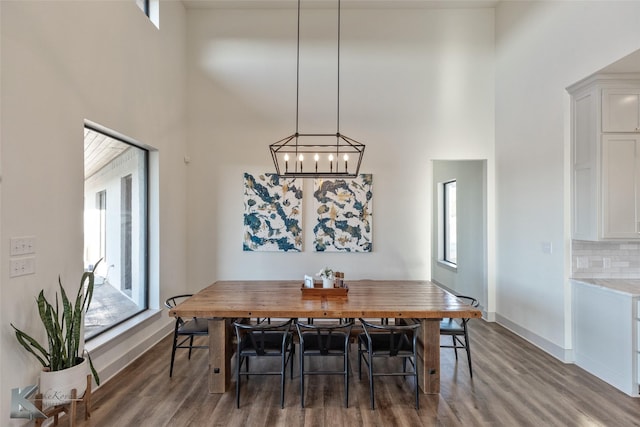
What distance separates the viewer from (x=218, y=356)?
2.99 m

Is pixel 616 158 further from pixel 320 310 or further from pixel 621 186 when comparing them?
pixel 320 310

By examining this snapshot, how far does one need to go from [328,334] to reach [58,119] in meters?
2.64

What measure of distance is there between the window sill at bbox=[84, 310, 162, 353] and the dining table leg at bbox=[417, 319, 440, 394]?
9.43ft

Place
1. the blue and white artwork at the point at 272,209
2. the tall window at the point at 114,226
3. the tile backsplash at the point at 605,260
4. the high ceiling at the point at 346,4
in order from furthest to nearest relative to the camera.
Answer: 1. the blue and white artwork at the point at 272,209
2. the high ceiling at the point at 346,4
3. the tile backsplash at the point at 605,260
4. the tall window at the point at 114,226

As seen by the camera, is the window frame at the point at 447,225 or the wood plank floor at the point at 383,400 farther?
the window frame at the point at 447,225

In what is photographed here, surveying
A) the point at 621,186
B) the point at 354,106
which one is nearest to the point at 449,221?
the point at 354,106

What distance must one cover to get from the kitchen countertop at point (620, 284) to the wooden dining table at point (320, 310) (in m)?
1.31

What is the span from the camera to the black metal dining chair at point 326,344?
2688 millimetres

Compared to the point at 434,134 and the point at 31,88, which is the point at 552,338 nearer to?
the point at 434,134


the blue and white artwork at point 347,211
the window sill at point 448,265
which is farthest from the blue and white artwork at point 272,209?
the window sill at point 448,265

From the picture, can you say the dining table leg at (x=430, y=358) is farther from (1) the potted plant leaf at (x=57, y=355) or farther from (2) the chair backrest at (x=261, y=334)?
(1) the potted plant leaf at (x=57, y=355)

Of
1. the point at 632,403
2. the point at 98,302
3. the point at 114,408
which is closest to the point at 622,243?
the point at 632,403

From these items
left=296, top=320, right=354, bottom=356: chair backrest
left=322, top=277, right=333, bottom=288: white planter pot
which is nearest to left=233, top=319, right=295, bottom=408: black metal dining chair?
left=296, top=320, right=354, bottom=356: chair backrest

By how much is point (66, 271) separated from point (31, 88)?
1.35 metres
